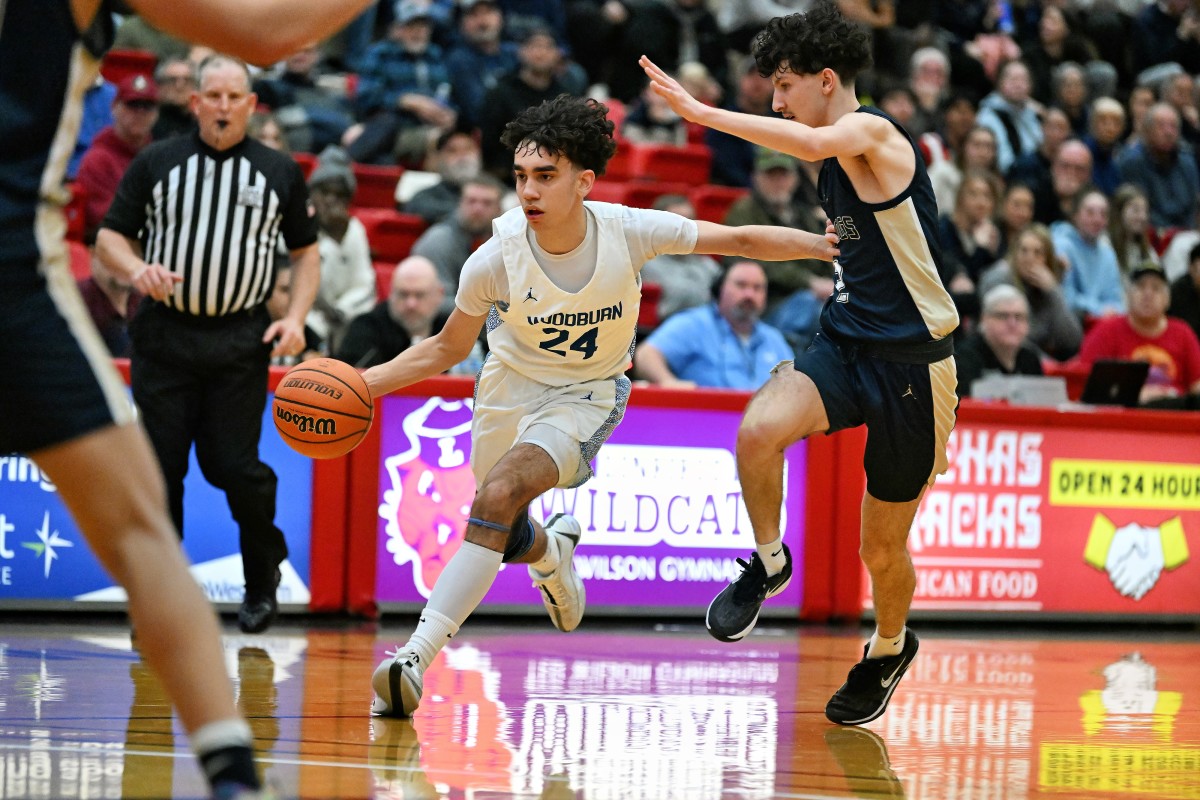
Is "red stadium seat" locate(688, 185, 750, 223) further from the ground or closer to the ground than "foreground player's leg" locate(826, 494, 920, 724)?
further from the ground

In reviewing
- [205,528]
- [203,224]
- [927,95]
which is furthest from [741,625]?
[927,95]

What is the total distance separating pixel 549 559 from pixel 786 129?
1866 millimetres

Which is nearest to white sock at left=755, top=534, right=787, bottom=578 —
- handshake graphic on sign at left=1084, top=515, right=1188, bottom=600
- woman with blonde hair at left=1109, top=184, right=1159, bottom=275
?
handshake graphic on sign at left=1084, top=515, right=1188, bottom=600

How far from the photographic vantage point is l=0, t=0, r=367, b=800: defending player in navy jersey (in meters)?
2.79

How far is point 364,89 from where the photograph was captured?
40.0 feet

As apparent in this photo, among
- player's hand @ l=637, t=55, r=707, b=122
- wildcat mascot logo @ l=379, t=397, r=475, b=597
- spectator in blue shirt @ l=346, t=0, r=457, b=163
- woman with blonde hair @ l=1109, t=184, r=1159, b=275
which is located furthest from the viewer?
woman with blonde hair @ l=1109, t=184, r=1159, b=275

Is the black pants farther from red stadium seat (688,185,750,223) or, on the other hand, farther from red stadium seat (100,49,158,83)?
red stadium seat (688,185,750,223)

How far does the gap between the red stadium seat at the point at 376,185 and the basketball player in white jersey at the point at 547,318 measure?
20.6 feet

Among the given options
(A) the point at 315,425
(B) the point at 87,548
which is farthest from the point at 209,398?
(A) the point at 315,425

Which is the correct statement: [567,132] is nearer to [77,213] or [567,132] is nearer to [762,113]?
[77,213]

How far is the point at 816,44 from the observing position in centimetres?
511

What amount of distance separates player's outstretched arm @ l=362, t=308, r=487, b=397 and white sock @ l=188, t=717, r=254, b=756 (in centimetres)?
253

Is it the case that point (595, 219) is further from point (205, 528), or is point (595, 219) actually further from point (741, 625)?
point (205, 528)

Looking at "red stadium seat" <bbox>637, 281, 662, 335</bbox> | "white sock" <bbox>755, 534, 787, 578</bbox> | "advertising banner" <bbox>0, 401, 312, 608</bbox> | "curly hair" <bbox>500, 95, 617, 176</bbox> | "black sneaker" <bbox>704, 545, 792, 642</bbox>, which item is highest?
"red stadium seat" <bbox>637, 281, 662, 335</bbox>
